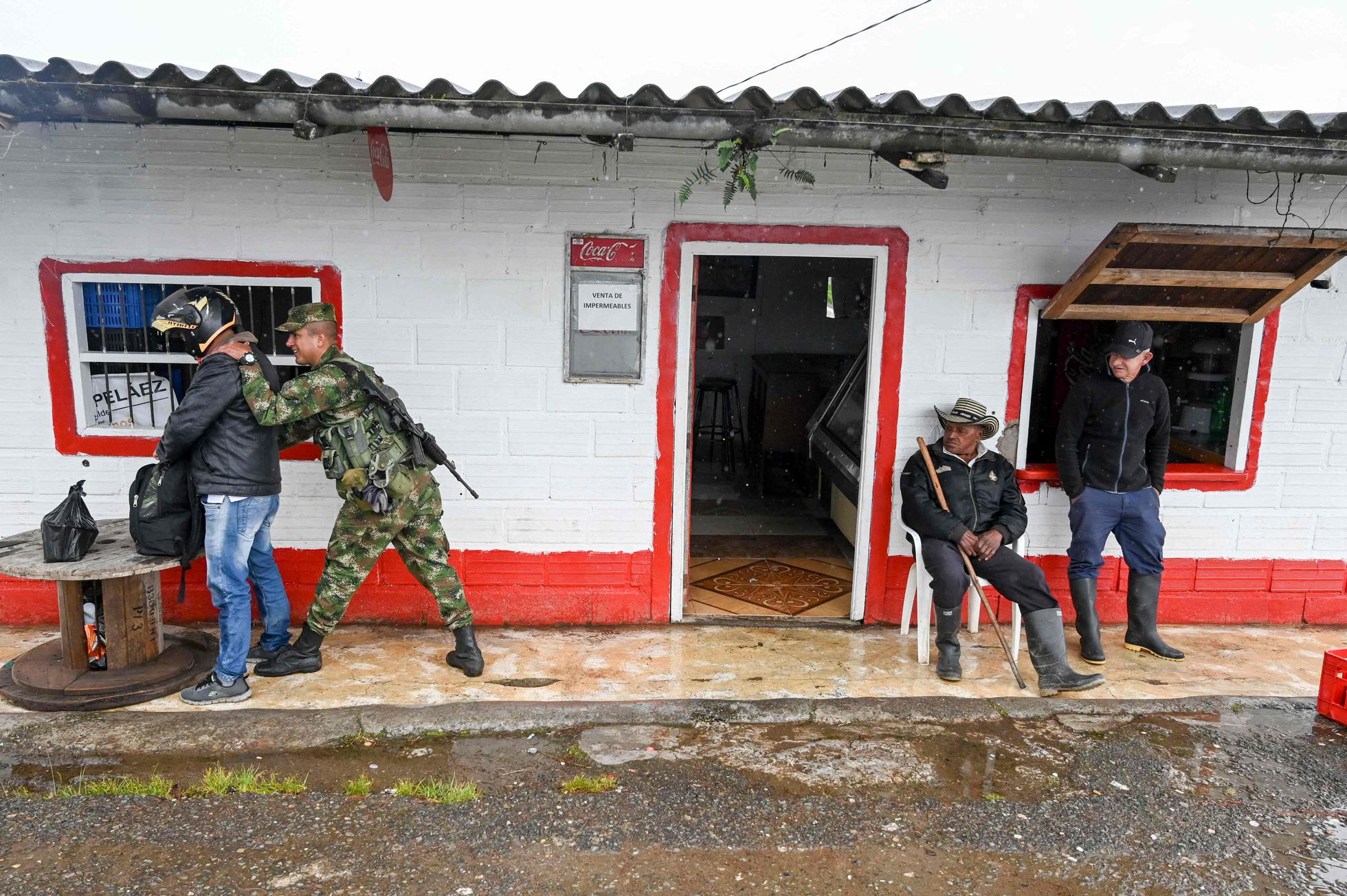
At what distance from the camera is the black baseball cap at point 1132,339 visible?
520 centimetres

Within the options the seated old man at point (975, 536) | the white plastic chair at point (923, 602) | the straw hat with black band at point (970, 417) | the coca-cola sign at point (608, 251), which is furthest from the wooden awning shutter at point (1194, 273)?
the coca-cola sign at point (608, 251)

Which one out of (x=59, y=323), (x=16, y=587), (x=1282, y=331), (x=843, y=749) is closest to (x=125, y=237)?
(x=59, y=323)

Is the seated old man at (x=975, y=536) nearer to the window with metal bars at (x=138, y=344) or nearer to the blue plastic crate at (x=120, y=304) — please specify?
the window with metal bars at (x=138, y=344)

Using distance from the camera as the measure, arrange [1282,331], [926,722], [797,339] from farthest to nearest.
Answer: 1. [797,339]
2. [1282,331]
3. [926,722]

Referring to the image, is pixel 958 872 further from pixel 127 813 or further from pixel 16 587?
pixel 16 587

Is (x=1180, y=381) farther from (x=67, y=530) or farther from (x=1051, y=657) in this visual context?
(x=67, y=530)

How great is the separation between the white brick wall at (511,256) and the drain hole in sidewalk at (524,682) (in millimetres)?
919

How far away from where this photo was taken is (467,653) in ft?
16.4

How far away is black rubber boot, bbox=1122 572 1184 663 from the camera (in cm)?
550

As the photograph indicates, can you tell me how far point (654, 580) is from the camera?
5.78 meters

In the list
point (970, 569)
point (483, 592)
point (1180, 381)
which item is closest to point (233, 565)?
point (483, 592)

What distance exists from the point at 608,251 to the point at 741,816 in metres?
3.10

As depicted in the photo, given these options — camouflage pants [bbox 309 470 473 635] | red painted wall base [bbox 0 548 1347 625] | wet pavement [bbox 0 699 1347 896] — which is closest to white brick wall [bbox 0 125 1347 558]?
red painted wall base [bbox 0 548 1347 625]

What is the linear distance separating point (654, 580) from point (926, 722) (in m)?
1.82
